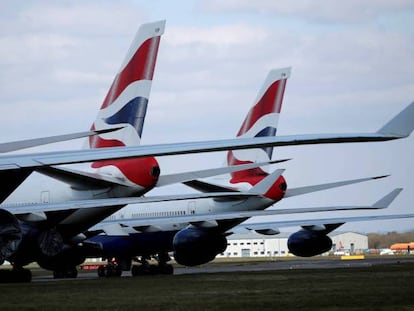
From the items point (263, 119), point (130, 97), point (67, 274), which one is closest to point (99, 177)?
point (130, 97)

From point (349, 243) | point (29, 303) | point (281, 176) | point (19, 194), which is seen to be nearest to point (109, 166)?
point (19, 194)

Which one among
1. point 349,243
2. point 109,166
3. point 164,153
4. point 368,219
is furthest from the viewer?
point 349,243

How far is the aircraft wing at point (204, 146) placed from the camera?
21922mm

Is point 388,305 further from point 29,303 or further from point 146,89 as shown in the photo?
point 146,89

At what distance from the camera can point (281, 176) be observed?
4856 cm

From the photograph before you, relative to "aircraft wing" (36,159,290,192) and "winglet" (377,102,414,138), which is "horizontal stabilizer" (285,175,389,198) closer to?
"aircraft wing" (36,159,290,192)

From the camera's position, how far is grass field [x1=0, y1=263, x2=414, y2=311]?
22391mm

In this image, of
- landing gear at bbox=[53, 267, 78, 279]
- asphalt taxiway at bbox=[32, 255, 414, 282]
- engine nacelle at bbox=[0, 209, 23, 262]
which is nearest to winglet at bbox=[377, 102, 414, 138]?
engine nacelle at bbox=[0, 209, 23, 262]

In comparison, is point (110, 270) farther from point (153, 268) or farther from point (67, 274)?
point (67, 274)

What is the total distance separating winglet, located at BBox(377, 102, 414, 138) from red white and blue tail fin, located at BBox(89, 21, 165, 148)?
61.1ft

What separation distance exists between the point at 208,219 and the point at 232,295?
18724mm

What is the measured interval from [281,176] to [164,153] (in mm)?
25642

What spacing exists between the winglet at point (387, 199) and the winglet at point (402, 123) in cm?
2727

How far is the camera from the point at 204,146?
914 inches
